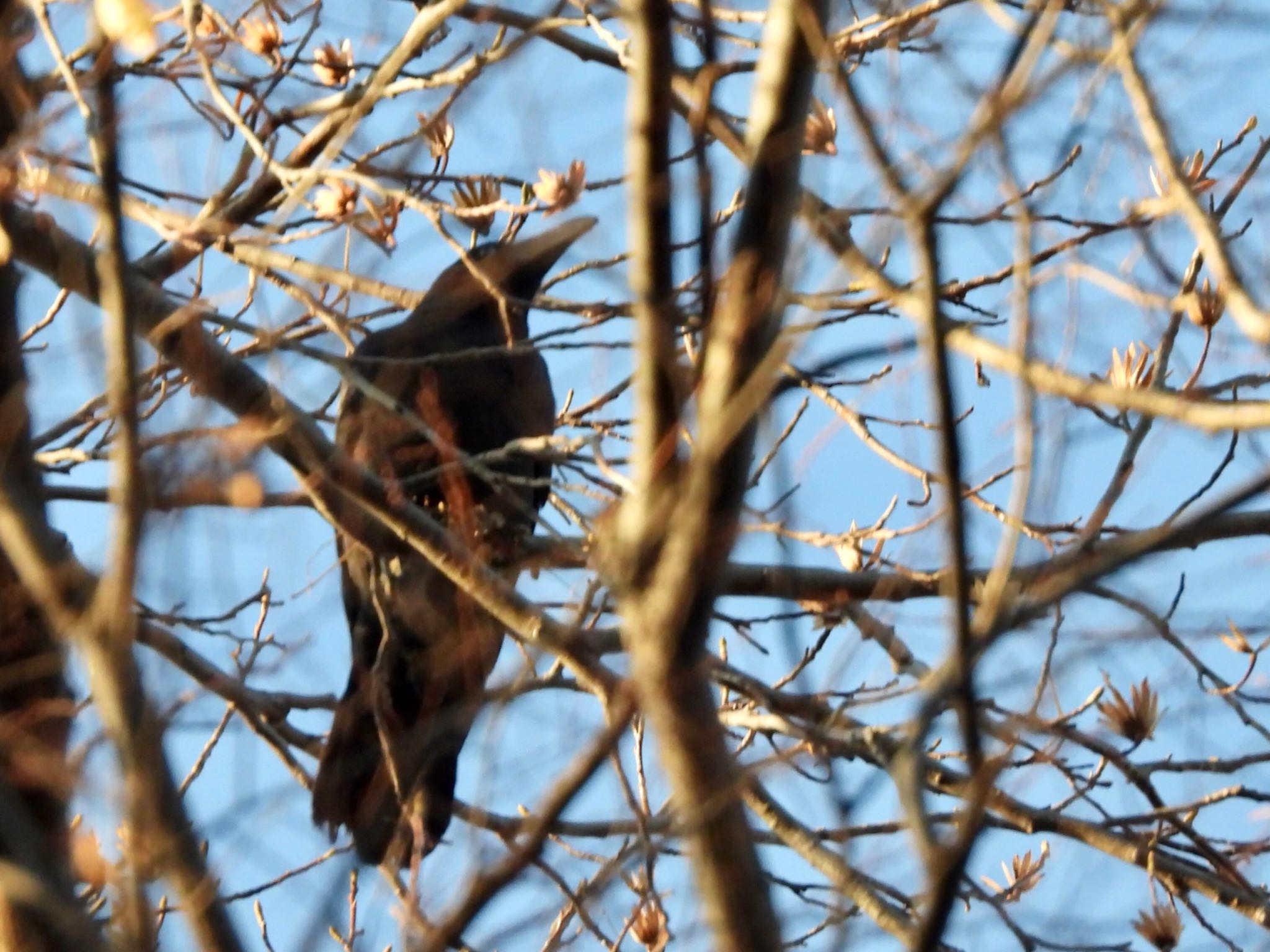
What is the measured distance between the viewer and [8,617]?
3.13 metres

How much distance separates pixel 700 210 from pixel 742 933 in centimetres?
75

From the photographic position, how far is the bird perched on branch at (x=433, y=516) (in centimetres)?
282

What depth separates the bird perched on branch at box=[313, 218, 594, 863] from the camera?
2824 millimetres

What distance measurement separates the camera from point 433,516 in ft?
13.0

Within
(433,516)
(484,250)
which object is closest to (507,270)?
(433,516)

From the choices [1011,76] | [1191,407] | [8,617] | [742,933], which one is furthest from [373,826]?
[1011,76]

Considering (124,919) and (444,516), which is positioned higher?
(444,516)

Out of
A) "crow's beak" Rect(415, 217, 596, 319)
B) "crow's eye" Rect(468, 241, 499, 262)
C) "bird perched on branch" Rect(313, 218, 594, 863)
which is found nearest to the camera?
"bird perched on branch" Rect(313, 218, 594, 863)

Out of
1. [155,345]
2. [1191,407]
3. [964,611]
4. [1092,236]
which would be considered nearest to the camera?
[964,611]

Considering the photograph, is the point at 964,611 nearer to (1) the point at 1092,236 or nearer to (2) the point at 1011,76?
(2) the point at 1011,76

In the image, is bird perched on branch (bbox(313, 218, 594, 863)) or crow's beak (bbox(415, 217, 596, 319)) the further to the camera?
crow's beak (bbox(415, 217, 596, 319))

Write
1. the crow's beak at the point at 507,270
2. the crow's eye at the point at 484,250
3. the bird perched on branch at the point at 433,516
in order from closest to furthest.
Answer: the bird perched on branch at the point at 433,516 < the crow's beak at the point at 507,270 < the crow's eye at the point at 484,250

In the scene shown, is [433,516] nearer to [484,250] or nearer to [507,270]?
[507,270]

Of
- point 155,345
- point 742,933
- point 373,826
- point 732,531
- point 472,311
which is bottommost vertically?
point 742,933
